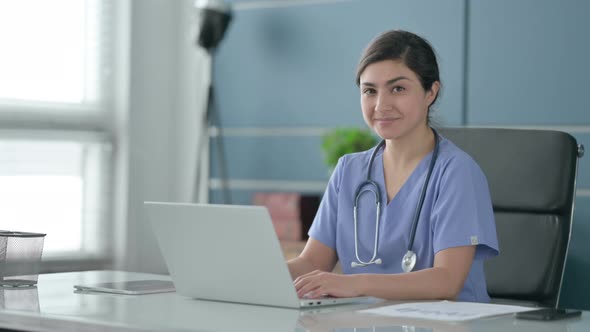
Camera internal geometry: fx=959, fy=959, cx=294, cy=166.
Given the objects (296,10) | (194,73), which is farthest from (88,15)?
(296,10)

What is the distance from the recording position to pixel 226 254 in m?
1.64

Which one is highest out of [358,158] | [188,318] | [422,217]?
[358,158]

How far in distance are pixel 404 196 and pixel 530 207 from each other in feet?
1.24

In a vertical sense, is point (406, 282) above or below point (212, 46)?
below

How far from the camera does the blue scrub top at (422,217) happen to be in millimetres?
1935

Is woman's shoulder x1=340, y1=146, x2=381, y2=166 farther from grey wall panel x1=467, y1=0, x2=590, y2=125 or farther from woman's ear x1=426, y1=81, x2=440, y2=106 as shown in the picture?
grey wall panel x1=467, y1=0, x2=590, y2=125

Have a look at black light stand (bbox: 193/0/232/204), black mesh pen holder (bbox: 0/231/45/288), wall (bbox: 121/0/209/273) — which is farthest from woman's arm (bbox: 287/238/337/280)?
wall (bbox: 121/0/209/273)

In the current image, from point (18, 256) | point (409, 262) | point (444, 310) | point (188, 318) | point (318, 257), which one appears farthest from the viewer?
point (318, 257)

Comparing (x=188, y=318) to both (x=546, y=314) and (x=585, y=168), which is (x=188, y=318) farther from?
(x=585, y=168)

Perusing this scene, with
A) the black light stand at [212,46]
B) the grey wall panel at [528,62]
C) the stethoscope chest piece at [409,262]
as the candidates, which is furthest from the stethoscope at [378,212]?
the black light stand at [212,46]

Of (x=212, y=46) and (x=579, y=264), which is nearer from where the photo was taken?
(x=579, y=264)

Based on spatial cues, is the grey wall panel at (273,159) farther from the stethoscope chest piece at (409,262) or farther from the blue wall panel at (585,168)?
the stethoscope chest piece at (409,262)

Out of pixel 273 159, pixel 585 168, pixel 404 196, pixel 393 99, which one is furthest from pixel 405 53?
pixel 273 159

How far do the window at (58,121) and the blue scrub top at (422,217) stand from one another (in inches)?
82.5
